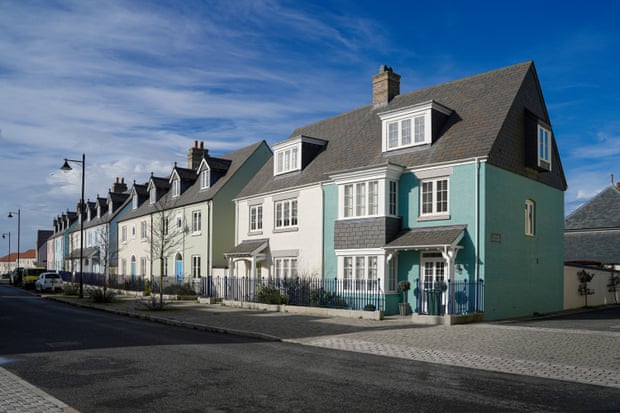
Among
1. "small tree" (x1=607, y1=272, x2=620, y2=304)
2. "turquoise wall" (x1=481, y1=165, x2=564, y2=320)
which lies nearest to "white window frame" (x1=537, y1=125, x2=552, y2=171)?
"turquoise wall" (x1=481, y1=165, x2=564, y2=320)

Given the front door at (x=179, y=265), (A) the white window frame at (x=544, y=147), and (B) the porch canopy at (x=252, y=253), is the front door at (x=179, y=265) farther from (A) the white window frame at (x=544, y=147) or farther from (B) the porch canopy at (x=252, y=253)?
(A) the white window frame at (x=544, y=147)

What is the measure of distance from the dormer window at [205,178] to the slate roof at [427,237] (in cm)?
1900

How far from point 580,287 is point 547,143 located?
28.1 ft

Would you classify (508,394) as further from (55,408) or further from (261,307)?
(261,307)

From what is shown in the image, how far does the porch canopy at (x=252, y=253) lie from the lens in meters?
30.1

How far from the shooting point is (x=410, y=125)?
24.0 metres

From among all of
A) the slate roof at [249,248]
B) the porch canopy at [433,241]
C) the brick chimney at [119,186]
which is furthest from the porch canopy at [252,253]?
the brick chimney at [119,186]

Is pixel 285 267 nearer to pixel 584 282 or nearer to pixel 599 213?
pixel 584 282

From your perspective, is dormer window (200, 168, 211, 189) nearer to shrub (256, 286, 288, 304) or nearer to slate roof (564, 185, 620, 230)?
shrub (256, 286, 288, 304)

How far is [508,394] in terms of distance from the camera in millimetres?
8805

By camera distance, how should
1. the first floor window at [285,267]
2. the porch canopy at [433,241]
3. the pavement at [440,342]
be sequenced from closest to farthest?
the pavement at [440,342], the porch canopy at [433,241], the first floor window at [285,267]

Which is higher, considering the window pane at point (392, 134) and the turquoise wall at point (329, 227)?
the window pane at point (392, 134)

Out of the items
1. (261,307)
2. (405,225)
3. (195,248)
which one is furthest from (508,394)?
(195,248)

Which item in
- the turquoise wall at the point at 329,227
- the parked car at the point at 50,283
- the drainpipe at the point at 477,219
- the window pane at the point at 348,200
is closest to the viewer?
the drainpipe at the point at 477,219
